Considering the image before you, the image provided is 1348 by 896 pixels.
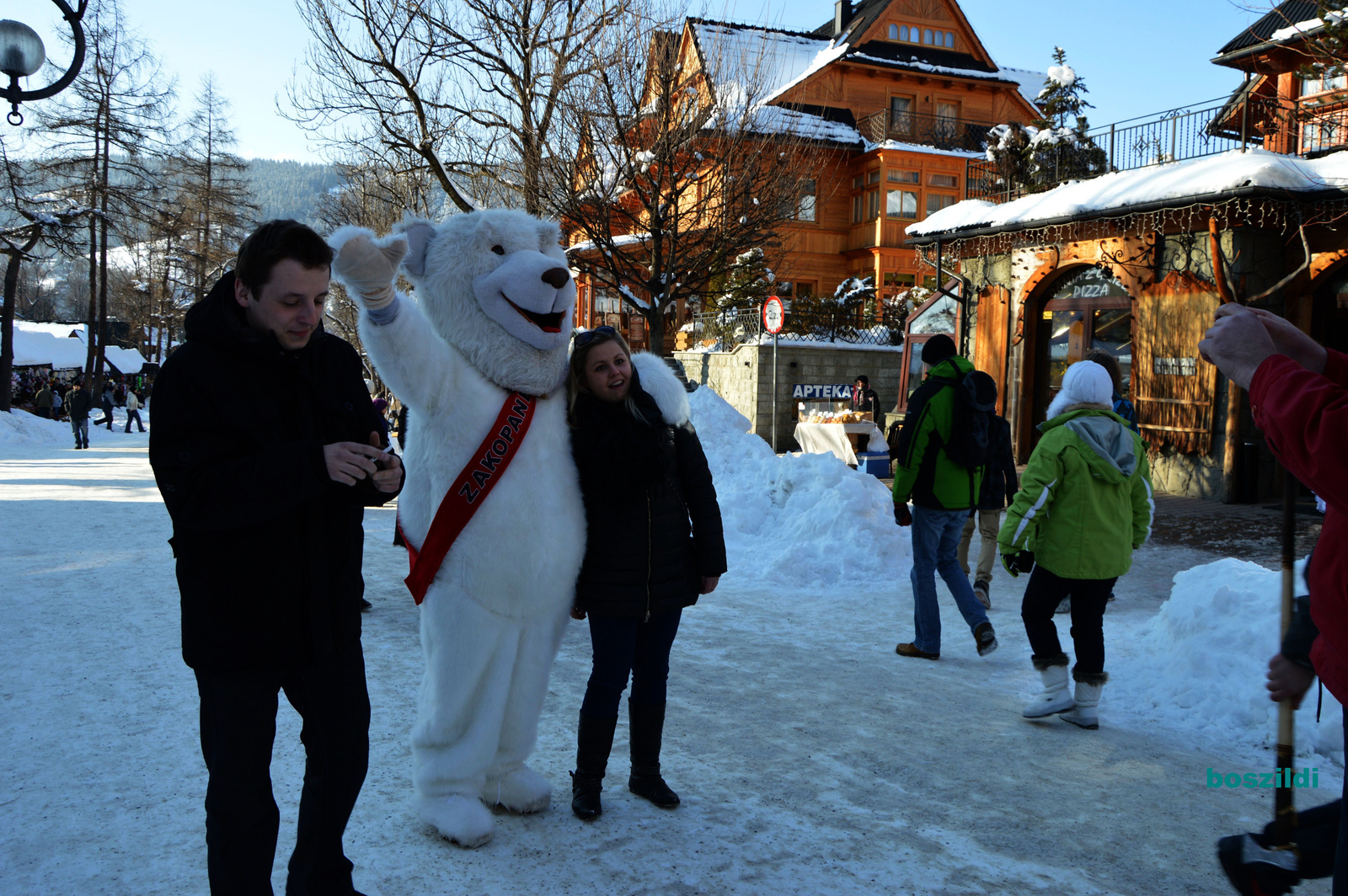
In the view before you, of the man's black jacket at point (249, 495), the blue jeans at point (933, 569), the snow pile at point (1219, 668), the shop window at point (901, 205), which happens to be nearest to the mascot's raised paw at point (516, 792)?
the man's black jacket at point (249, 495)

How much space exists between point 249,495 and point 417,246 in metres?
1.63

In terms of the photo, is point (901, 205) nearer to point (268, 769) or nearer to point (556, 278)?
point (556, 278)

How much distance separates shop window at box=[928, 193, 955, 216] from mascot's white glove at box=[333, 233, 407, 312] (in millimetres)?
29775

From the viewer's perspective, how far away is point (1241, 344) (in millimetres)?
1962

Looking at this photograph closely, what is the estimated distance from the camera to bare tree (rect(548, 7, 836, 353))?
13.6m

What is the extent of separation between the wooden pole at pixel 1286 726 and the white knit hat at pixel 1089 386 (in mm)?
2154

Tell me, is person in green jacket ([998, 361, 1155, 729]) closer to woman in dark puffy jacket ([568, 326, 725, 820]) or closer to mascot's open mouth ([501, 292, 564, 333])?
woman in dark puffy jacket ([568, 326, 725, 820])

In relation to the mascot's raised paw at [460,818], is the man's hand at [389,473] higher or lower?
higher

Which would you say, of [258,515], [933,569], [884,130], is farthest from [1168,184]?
[884,130]

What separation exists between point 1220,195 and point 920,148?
19.6m

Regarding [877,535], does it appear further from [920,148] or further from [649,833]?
[920,148]

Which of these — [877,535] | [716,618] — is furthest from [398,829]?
[877,535]

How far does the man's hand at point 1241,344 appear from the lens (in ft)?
6.36

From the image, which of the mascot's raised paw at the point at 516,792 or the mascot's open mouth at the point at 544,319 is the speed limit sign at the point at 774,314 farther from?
the mascot's raised paw at the point at 516,792
